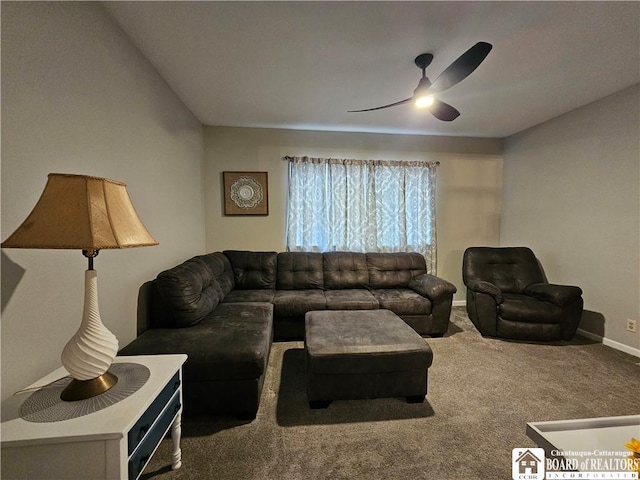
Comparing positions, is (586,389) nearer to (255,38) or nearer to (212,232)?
(255,38)

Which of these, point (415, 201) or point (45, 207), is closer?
point (45, 207)

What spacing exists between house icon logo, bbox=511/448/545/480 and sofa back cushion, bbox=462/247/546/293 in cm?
220

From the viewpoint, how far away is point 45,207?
37.0 inches

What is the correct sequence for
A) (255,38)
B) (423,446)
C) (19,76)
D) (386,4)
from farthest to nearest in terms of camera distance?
(255,38) → (386,4) → (423,446) → (19,76)

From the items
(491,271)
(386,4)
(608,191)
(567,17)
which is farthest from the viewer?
(491,271)

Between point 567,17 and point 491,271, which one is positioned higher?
point 567,17

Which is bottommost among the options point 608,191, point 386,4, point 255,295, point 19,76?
point 255,295

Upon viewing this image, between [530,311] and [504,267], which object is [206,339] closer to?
[530,311]

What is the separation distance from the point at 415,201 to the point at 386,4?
280cm

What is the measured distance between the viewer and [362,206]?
4.02 metres

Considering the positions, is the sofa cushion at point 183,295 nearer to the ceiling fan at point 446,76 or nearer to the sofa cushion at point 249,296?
the sofa cushion at point 249,296

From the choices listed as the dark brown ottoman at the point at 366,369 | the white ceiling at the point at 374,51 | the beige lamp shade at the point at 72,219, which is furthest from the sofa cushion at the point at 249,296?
the white ceiling at the point at 374,51

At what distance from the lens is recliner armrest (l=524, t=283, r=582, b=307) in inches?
112

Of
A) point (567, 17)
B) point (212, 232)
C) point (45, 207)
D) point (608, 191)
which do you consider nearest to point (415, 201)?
point (608, 191)
